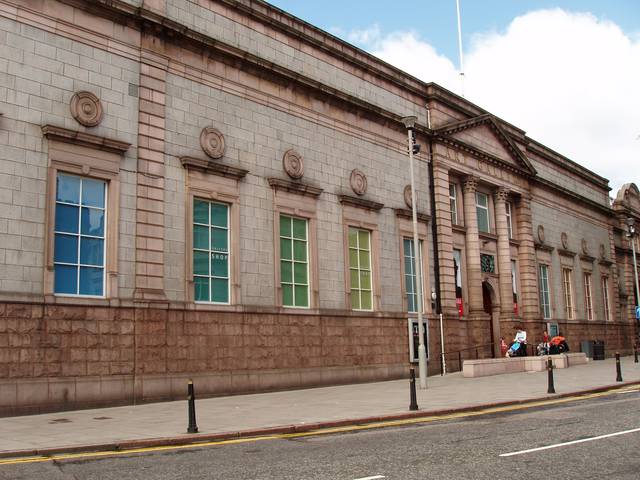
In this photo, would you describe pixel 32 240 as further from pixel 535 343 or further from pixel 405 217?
pixel 535 343

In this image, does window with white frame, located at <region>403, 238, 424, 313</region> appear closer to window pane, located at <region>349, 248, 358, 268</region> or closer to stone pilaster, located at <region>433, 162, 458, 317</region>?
stone pilaster, located at <region>433, 162, 458, 317</region>

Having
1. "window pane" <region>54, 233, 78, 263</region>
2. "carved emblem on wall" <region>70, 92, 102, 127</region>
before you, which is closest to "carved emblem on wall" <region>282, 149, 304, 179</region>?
"carved emblem on wall" <region>70, 92, 102, 127</region>

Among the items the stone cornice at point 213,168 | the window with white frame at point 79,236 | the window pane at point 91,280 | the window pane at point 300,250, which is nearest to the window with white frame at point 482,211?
the window pane at point 300,250

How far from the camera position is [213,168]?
73.8 feet

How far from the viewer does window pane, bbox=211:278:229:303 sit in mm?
22266

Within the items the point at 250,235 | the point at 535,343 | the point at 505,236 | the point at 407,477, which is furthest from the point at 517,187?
the point at 407,477

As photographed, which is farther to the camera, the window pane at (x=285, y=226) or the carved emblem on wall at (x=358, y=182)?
the carved emblem on wall at (x=358, y=182)

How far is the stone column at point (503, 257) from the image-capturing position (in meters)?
37.6

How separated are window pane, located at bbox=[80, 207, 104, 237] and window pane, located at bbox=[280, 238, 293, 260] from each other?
7138 millimetres

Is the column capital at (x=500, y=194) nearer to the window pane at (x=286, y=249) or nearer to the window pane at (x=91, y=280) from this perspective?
the window pane at (x=286, y=249)

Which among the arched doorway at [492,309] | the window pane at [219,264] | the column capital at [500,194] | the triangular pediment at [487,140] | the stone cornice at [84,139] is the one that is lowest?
the arched doorway at [492,309]

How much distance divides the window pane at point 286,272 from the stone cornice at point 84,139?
7171 millimetres

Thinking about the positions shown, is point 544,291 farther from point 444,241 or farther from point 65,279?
point 65,279

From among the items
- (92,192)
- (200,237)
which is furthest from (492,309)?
(92,192)
